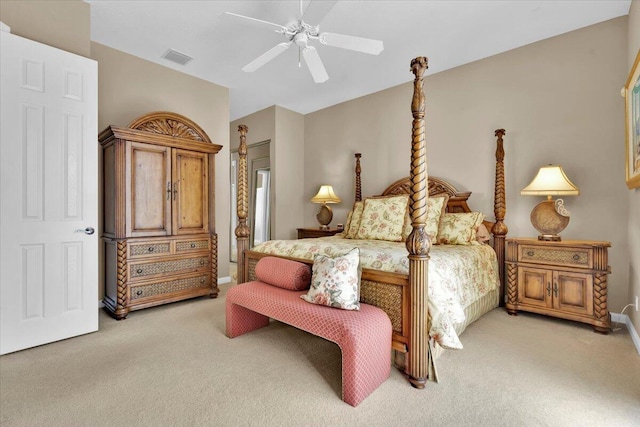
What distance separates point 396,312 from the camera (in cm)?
202

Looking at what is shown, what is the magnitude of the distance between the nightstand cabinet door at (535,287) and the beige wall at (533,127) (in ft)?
1.80

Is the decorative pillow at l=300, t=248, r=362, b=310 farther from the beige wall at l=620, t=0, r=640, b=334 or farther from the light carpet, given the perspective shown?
the beige wall at l=620, t=0, r=640, b=334

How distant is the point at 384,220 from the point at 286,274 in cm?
159

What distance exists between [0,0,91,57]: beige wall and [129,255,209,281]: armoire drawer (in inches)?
82.9

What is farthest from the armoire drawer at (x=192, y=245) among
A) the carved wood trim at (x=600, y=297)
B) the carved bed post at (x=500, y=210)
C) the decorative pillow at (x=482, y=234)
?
the carved wood trim at (x=600, y=297)

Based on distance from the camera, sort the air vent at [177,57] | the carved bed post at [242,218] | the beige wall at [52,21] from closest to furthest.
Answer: the beige wall at [52,21]
the carved bed post at [242,218]
the air vent at [177,57]

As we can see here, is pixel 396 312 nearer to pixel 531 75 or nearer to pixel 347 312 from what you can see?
pixel 347 312

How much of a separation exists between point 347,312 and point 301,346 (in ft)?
2.50

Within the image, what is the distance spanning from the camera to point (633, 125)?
2377mm

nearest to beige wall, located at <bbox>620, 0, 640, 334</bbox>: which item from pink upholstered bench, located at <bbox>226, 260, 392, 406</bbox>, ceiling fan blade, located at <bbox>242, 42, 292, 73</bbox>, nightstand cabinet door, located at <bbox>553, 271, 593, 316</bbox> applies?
nightstand cabinet door, located at <bbox>553, 271, 593, 316</bbox>

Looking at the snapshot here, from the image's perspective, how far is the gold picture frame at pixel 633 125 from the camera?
224 cm

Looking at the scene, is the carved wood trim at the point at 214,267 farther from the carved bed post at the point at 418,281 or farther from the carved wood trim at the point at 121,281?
the carved bed post at the point at 418,281

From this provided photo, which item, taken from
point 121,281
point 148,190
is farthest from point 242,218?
point 121,281

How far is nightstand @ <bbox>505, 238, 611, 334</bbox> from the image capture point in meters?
2.65
